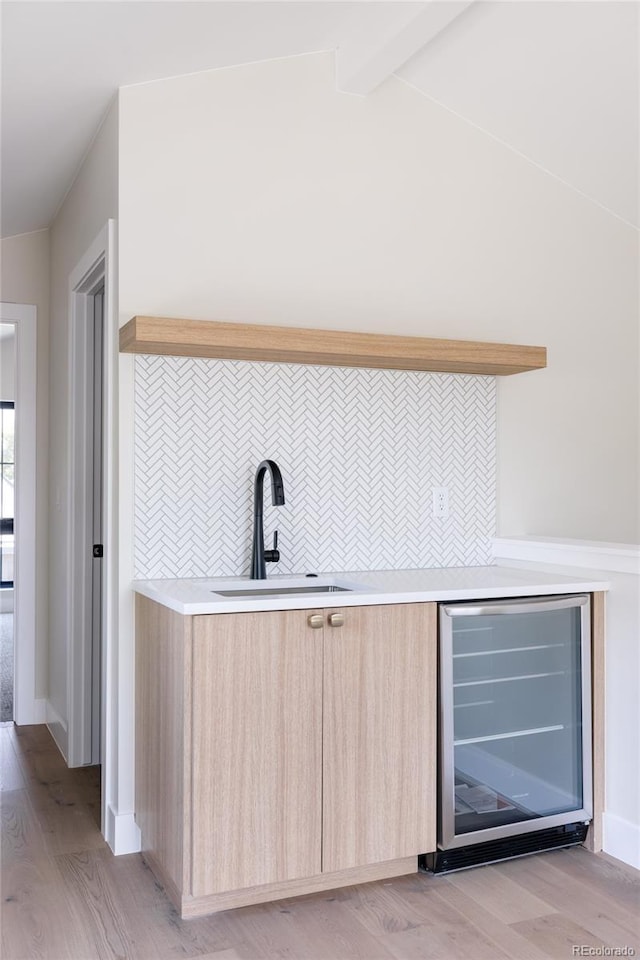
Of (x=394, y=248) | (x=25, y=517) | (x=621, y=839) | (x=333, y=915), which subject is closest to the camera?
(x=333, y=915)

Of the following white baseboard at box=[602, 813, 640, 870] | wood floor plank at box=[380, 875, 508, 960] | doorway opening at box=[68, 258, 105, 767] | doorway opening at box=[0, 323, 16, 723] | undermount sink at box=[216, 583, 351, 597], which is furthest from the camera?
doorway opening at box=[0, 323, 16, 723]

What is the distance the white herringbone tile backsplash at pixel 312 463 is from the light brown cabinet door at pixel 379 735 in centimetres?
60

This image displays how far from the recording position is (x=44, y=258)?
13.9 ft

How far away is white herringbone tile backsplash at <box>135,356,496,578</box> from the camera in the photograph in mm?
2818

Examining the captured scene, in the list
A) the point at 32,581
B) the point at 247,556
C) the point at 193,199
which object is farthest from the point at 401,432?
the point at 32,581

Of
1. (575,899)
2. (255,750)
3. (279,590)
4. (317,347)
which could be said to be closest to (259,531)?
(279,590)

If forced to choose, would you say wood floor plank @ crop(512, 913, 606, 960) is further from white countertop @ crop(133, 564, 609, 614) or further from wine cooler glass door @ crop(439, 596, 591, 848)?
white countertop @ crop(133, 564, 609, 614)

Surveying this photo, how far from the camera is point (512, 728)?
8.86 ft

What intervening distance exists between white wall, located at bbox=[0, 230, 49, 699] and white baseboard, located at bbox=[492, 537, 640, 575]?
222cm

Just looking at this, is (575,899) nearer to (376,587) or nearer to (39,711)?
(376,587)

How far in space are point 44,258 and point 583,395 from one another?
261 cm

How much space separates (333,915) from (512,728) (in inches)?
30.9

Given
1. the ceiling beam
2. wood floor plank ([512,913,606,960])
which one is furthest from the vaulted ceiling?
wood floor plank ([512,913,606,960])

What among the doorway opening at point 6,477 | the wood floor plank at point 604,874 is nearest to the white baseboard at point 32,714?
the wood floor plank at point 604,874
